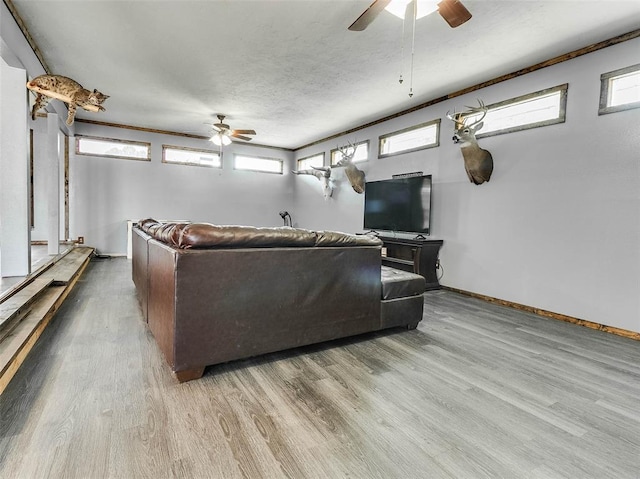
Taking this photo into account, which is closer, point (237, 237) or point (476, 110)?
point (237, 237)

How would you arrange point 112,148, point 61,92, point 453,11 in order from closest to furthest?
point 453,11, point 61,92, point 112,148

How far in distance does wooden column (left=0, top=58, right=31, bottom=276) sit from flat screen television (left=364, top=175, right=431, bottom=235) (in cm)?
475

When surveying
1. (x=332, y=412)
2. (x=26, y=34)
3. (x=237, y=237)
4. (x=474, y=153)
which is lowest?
(x=332, y=412)

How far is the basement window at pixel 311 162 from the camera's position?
8005 mm

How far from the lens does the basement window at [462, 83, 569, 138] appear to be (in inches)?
142

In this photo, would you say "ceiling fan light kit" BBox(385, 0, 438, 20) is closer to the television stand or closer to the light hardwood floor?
the light hardwood floor

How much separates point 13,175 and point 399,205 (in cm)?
494

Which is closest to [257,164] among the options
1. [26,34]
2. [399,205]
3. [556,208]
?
[399,205]

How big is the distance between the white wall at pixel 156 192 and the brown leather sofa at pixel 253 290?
5336mm

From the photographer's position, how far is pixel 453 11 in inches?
88.2

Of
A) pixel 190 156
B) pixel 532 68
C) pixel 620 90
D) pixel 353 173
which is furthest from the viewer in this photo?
pixel 190 156

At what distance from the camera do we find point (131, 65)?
4.09 metres

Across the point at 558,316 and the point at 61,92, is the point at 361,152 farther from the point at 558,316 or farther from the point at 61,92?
the point at 61,92

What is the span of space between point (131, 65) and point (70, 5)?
45.4 inches
